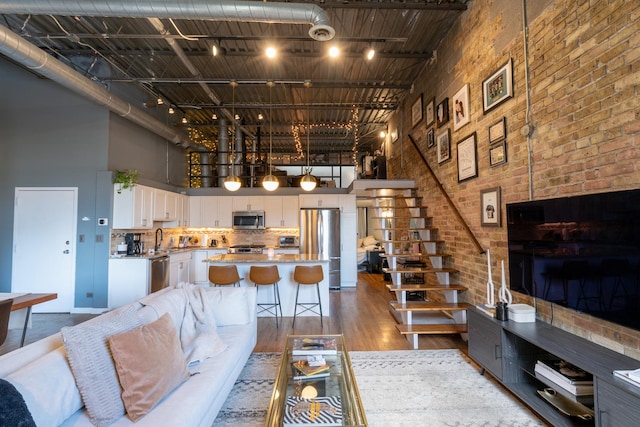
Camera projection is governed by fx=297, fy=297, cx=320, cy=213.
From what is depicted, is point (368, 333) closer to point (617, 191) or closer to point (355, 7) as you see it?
point (617, 191)

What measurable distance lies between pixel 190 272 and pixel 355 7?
616 cm

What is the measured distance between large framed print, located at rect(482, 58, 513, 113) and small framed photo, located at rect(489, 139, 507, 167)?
0.44 metres

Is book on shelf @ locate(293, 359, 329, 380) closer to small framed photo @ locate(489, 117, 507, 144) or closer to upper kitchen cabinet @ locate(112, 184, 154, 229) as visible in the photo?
small framed photo @ locate(489, 117, 507, 144)

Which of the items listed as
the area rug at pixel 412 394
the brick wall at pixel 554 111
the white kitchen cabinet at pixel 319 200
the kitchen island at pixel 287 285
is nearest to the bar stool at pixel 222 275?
the kitchen island at pixel 287 285

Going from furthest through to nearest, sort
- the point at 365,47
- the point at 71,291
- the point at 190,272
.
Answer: the point at 190,272
the point at 71,291
the point at 365,47

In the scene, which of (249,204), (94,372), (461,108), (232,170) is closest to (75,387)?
(94,372)

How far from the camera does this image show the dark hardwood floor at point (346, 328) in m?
3.56

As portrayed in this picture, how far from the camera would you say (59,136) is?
16.7 feet

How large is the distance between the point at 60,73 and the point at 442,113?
5247mm

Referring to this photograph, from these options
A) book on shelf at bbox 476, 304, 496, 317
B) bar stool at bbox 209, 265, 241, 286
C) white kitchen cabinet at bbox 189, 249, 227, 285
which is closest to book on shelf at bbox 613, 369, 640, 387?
book on shelf at bbox 476, 304, 496, 317

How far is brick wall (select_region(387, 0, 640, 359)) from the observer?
1.89 meters

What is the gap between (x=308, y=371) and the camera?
2141mm

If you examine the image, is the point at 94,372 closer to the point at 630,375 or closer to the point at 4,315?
the point at 4,315

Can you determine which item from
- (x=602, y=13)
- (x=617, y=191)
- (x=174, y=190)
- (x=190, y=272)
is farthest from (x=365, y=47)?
(x=190, y=272)
